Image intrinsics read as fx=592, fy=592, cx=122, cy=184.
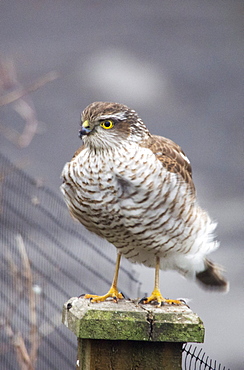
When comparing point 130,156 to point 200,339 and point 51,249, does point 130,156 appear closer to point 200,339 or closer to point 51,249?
point 200,339

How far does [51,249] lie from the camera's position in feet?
15.0

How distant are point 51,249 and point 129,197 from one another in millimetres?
2171

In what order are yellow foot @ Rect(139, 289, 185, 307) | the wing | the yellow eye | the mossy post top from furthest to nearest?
the wing < the yellow eye < yellow foot @ Rect(139, 289, 185, 307) < the mossy post top

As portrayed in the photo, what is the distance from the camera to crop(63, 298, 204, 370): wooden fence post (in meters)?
1.80

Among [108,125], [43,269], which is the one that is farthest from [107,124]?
[43,269]

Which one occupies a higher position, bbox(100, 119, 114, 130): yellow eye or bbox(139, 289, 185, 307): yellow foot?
bbox(100, 119, 114, 130): yellow eye

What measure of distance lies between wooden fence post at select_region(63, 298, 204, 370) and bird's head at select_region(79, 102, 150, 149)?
Result: 0.89 m

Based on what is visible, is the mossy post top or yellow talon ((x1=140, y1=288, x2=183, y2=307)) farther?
yellow talon ((x1=140, y1=288, x2=183, y2=307))

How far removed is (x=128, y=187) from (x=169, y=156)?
33 cm

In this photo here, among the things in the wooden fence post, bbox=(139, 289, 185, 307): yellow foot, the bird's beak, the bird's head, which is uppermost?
the bird's head

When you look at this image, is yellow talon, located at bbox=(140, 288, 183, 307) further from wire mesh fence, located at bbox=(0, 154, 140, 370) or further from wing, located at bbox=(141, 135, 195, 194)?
wire mesh fence, located at bbox=(0, 154, 140, 370)

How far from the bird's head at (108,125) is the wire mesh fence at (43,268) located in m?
1.29

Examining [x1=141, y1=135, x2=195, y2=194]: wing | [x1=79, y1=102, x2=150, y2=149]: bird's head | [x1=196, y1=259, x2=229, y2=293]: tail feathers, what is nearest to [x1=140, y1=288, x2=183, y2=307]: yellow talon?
[x1=141, y1=135, x2=195, y2=194]: wing

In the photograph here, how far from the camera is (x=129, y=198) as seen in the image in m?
2.54
